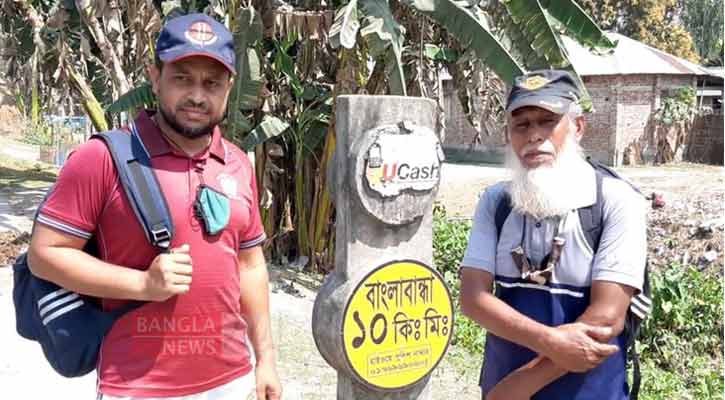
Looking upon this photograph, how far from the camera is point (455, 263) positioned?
8.24 m

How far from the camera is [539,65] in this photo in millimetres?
6750

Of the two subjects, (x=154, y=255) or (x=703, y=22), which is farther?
(x=703, y=22)

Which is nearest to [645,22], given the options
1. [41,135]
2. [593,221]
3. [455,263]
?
[41,135]

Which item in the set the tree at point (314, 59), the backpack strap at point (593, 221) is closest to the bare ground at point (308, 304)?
the tree at point (314, 59)

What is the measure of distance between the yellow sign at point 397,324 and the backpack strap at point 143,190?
127 centimetres

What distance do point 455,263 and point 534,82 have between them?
6064 mm

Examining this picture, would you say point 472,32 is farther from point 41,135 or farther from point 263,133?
point 41,135

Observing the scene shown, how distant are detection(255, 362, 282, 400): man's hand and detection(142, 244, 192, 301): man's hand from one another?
54cm

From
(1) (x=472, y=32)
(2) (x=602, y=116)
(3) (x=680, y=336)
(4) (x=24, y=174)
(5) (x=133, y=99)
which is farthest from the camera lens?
(2) (x=602, y=116)

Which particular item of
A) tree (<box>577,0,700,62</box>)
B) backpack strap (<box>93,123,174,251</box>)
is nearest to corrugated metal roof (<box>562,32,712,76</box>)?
tree (<box>577,0,700,62</box>)

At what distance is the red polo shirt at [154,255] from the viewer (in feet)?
6.53

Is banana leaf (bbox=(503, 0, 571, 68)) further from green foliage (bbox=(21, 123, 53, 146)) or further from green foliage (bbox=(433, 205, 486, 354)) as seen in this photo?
green foliage (bbox=(21, 123, 53, 146))

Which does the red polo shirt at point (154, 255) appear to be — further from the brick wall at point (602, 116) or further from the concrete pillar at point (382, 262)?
the brick wall at point (602, 116)

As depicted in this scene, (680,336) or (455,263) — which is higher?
(455,263)
